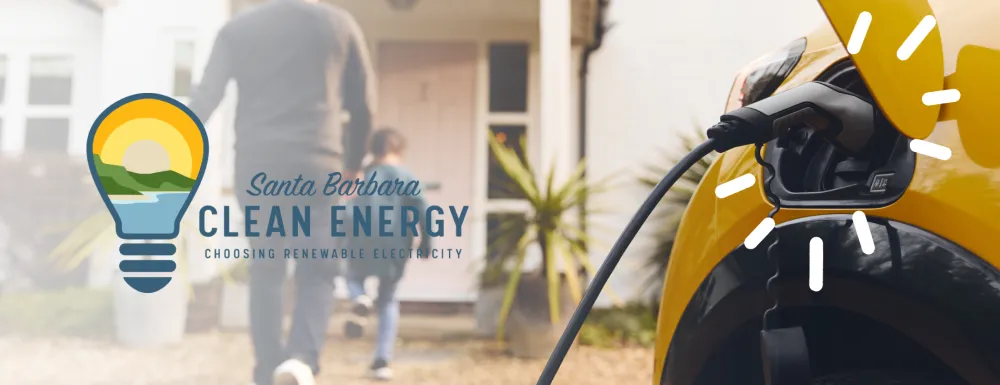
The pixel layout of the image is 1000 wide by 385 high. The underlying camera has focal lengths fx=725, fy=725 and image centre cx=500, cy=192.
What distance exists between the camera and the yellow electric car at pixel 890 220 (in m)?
0.71

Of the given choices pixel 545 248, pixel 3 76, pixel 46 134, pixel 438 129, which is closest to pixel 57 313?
pixel 46 134

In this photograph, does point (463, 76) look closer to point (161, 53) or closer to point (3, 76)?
point (161, 53)

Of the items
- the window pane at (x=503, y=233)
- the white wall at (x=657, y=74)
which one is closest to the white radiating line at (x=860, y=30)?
the window pane at (x=503, y=233)

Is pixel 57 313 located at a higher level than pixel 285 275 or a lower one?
lower

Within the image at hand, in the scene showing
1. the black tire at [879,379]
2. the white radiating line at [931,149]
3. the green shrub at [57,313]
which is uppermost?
the white radiating line at [931,149]

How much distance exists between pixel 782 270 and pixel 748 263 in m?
0.09

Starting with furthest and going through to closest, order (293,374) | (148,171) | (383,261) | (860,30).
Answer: (293,374)
(383,261)
(148,171)
(860,30)

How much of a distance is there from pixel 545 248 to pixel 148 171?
6.02 feet

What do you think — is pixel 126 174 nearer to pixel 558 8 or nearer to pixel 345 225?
pixel 345 225

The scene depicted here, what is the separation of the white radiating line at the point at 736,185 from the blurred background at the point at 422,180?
100cm

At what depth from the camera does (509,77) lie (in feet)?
13.0

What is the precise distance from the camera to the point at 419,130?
3.13 meters

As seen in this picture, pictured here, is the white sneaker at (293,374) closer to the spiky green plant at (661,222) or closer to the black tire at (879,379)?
the spiky green plant at (661,222)

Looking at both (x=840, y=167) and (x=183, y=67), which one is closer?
(x=840, y=167)
